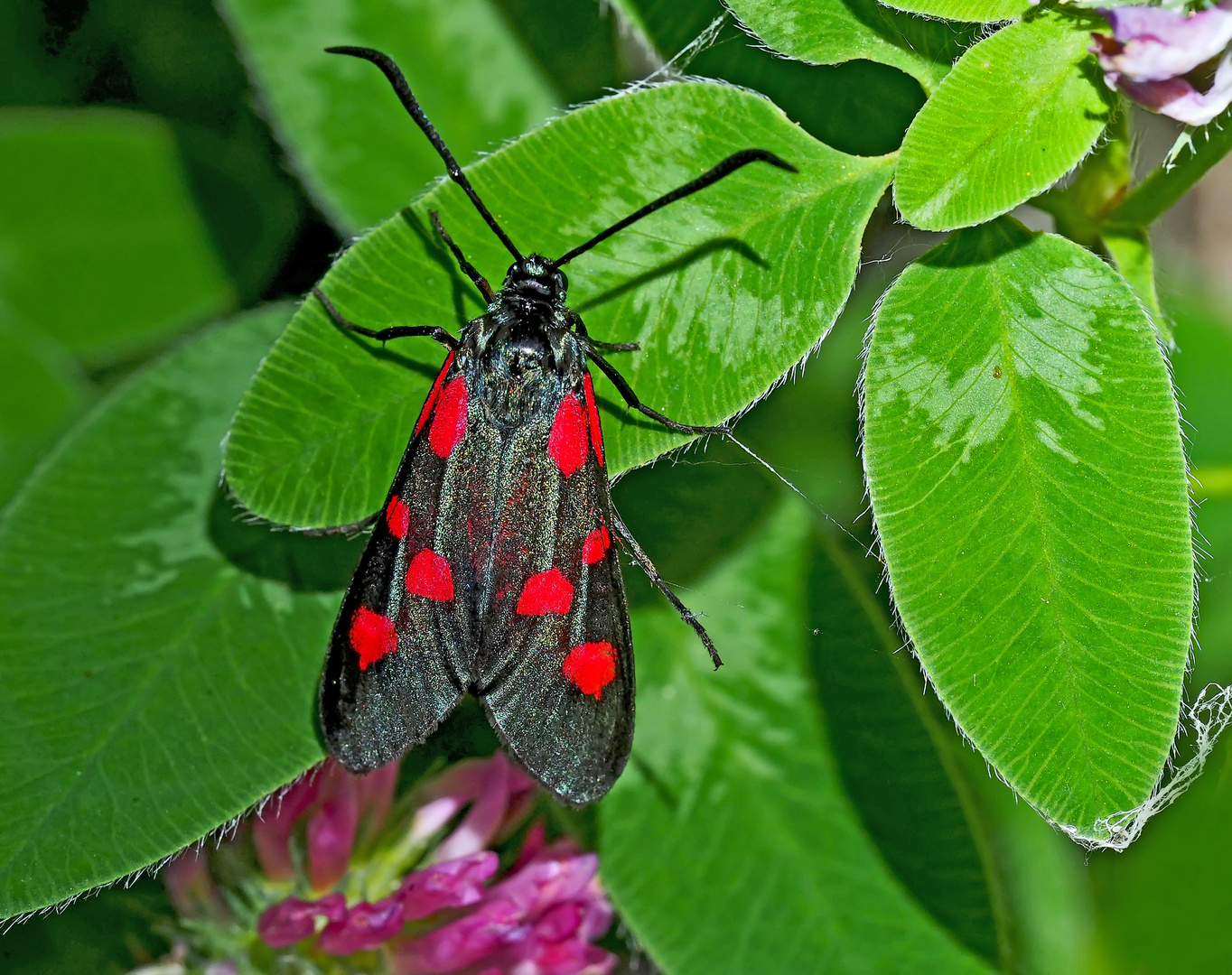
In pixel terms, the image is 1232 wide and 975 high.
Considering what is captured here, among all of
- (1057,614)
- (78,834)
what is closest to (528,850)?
(78,834)

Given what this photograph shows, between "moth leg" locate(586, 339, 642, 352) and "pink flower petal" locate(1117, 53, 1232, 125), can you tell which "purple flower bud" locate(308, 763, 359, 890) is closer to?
"moth leg" locate(586, 339, 642, 352)

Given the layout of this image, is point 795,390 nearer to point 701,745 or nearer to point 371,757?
point 701,745

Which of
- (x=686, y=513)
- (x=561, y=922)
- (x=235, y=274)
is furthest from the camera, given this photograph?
(x=235, y=274)

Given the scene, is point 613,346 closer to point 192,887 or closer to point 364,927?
point 364,927

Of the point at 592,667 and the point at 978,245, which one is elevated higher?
the point at 978,245

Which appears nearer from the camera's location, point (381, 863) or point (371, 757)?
point (371, 757)

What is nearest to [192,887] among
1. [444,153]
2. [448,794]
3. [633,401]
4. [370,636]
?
[448,794]

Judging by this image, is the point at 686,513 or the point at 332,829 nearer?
the point at 332,829
